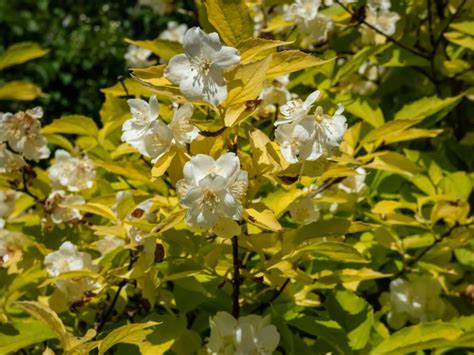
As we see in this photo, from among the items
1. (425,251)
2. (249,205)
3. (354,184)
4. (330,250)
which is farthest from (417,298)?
(249,205)

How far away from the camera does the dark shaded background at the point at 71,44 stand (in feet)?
19.6

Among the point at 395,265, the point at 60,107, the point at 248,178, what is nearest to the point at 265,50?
the point at 248,178

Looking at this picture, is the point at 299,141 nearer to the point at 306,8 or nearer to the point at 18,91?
the point at 306,8

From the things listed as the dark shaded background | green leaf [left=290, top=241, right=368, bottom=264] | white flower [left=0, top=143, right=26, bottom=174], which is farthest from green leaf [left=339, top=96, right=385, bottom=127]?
the dark shaded background

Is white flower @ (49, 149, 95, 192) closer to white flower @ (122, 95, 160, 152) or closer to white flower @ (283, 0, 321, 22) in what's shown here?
white flower @ (122, 95, 160, 152)

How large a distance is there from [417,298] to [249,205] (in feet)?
2.01

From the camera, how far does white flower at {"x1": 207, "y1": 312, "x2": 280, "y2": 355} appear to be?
1.11m

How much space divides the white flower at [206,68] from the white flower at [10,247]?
599 mm

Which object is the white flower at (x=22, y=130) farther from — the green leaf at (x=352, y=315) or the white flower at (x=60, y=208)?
the green leaf at (x=352, y=315)

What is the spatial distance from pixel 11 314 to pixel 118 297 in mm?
265

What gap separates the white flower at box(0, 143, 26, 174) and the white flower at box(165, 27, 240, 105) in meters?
0.56

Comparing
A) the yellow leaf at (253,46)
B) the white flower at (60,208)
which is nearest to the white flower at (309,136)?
the yellow leaf at (253,46)

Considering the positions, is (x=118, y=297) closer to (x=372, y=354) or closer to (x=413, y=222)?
(x=372, y=354)

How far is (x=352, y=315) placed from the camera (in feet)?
4.10
